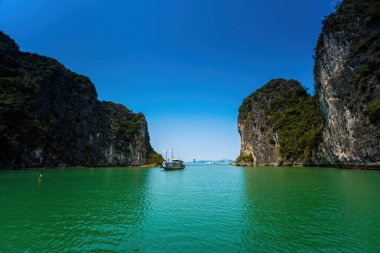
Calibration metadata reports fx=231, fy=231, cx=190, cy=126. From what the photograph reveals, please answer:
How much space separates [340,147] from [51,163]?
88663mm

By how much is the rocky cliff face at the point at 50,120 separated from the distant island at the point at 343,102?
82377 millimetres

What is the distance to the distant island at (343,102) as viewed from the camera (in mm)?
46250

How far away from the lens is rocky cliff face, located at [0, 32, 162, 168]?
65938mm

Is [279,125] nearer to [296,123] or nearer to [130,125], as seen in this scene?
[296,123]

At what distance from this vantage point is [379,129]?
43219 millimetres

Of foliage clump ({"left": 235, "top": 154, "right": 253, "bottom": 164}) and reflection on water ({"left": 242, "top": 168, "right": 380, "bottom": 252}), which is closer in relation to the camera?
reflection on water ({"left": 242, "top": 168, "right": 380, "bottom": 252})

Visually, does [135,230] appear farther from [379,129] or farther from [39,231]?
[379,129]

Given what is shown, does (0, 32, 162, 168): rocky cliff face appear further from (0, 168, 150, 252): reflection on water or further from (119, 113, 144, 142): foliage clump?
(0, 168, 150, 252): reflection on water

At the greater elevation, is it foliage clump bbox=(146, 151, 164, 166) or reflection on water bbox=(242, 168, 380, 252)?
foliage clump bbox=(146, 151, 164, 166)

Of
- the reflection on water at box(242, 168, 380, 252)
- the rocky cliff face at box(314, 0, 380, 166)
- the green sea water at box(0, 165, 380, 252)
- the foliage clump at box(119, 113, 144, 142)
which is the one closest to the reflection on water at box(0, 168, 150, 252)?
the green sea water at box(0, 165, 380, 252)

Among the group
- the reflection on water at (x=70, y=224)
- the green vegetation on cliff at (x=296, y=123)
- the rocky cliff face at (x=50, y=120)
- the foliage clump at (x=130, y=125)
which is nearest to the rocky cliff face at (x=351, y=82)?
the green vegetation on cliff at (x=296, y=123)

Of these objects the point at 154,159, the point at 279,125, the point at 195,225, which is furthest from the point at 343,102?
the point at 154,159

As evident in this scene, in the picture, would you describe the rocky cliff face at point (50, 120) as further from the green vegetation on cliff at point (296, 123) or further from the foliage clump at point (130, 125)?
the green vegetation on cliff at point (296, 123)

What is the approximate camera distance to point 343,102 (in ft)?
Answer: 175
